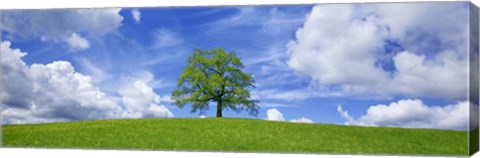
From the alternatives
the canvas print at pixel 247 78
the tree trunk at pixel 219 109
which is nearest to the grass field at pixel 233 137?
the canvas print at pixel 247 78

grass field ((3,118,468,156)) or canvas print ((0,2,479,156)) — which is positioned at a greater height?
canvas print ((0,2,479,156))

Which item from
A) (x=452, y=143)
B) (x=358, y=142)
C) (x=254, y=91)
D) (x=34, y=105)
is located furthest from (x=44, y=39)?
(x=452, y=143)

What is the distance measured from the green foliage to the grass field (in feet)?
1.75

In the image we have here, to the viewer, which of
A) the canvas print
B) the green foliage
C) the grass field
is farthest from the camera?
the green foliage

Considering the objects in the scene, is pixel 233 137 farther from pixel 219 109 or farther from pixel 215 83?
pixel 215 83

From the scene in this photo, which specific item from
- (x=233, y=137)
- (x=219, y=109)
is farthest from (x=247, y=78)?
(x=233, y=137)

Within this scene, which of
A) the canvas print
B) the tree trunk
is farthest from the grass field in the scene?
the tree trunk

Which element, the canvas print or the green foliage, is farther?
the green foliage

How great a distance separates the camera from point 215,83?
92.6 feet

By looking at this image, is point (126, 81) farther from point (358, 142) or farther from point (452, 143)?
point (452, 143)

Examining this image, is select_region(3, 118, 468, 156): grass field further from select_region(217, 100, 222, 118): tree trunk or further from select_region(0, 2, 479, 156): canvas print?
select_region(217, 100, 222, 118): tree trunk

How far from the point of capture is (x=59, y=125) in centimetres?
2814

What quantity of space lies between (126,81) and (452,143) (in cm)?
955

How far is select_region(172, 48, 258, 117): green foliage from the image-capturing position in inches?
1047
